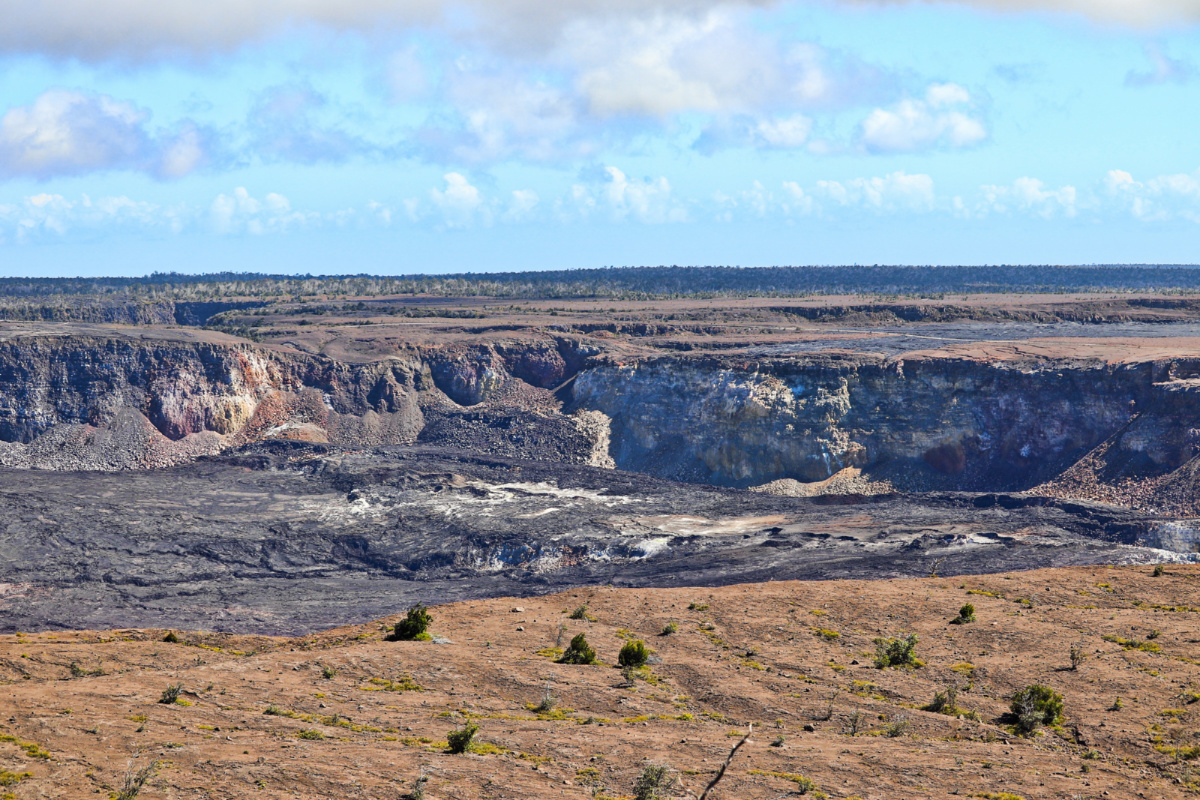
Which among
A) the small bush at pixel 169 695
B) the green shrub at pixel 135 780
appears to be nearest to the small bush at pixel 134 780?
the green shrub at pixel 135 780

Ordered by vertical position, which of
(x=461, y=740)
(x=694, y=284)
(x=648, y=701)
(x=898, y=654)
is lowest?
(x=648, y=701)

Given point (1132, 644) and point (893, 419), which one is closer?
point (1132, 644)

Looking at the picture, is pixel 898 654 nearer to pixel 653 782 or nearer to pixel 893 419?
pixel 653 782

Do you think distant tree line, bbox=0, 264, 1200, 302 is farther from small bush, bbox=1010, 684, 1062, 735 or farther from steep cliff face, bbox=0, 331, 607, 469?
small bush, bbox=1010, 684, 1062, 735

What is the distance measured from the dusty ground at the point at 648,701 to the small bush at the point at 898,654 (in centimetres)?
32

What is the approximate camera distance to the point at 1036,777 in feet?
59.7

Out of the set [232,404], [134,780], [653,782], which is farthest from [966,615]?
[232,404]

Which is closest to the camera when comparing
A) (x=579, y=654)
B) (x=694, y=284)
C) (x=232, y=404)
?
(x=579, y=654)

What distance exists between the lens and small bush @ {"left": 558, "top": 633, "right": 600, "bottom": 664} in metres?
25.0

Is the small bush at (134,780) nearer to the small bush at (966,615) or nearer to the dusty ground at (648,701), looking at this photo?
the dusty ground at (648,701)

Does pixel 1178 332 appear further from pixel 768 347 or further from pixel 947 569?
pixel 947 569

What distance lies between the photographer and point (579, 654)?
25.1m

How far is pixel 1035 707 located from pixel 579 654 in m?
10.1

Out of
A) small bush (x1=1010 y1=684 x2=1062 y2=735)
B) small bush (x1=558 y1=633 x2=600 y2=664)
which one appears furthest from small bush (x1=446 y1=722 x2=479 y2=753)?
small bush (x1=1010 y1=684 x2=1062 y2=735)
